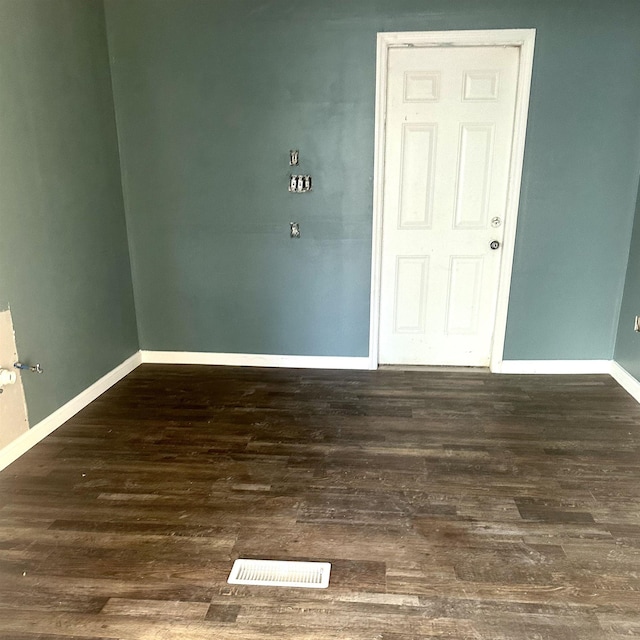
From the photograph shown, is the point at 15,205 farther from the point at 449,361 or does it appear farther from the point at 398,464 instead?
the point at 449,361

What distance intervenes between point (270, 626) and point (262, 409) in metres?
1.52

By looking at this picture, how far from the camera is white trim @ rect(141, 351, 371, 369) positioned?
144 inches

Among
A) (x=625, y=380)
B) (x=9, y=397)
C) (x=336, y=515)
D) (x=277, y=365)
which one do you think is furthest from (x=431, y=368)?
(x=9, y=397)

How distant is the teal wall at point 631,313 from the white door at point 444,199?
0.81m

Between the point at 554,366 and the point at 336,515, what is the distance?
2.16 m

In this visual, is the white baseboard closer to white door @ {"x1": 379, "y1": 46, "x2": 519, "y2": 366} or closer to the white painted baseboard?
the white painted baseboard

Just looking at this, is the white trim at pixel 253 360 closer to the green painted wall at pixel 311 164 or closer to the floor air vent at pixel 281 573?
the green painted wall at pixel 311 164

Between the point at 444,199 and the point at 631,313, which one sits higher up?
the point at 444,199

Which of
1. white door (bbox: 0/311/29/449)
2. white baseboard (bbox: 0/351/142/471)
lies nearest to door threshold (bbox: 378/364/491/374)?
white baseboard (bbox: 0/351/142/471)

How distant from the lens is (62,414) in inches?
114

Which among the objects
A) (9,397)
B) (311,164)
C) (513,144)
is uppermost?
(513,144)

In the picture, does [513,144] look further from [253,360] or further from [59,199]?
[59,199]

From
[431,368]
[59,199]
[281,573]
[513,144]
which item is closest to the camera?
[281,573]

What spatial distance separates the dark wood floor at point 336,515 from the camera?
163 cm
